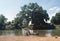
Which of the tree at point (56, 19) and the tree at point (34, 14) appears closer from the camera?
the tree at point (34, 14)

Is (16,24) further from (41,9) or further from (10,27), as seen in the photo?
(41,9)

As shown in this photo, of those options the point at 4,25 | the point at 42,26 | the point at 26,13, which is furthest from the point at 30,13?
the point at 4,25

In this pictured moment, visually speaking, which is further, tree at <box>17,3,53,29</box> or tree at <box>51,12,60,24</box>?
tree at <box>51,12,60,24</box>

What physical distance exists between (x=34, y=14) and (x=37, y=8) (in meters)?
3.18

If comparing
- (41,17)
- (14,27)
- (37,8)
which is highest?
(37,8)

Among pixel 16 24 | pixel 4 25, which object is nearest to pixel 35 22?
pixel 16 24

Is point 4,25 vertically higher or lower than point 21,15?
lower

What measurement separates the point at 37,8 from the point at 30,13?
4114mm

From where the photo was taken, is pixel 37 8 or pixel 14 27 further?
pixel 37 8

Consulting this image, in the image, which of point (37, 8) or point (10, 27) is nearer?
point (10, 27)

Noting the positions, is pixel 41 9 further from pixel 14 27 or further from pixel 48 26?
pixel 14 27

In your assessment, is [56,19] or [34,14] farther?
[56,19]

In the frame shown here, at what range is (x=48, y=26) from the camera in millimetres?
59031

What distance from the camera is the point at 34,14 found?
58875mm
